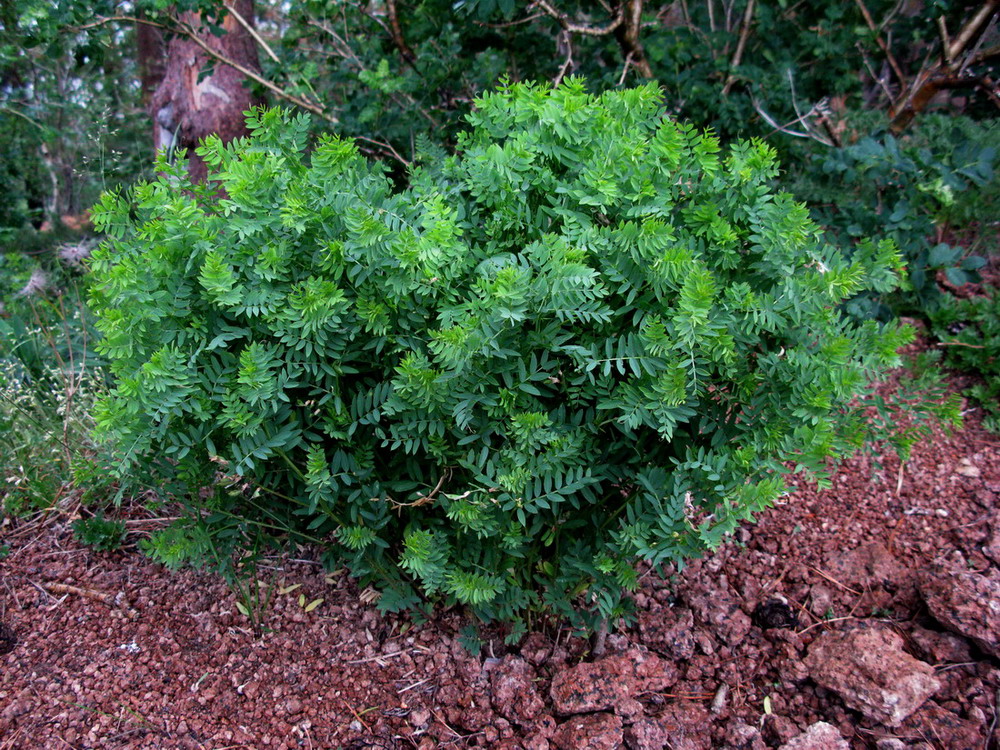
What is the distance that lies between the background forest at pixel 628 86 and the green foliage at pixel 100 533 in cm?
8

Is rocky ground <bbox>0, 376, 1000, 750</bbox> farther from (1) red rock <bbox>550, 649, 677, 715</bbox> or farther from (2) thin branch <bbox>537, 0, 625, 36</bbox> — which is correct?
(2) thin branch <bbox>537, 0, 625, 36</bbox>

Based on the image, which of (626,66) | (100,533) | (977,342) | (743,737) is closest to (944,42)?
(977,342)

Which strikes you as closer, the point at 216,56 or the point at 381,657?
the point at 381,657

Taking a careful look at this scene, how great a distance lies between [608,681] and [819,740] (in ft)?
1.84

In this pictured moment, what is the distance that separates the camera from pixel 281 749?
2074mm

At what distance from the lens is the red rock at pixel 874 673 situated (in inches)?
78.7

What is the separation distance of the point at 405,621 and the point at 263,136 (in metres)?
1.56

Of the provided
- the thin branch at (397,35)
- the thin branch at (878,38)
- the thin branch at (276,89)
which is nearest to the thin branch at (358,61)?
the thin branch at (397,35)

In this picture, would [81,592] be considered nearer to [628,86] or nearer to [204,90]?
[204,90]

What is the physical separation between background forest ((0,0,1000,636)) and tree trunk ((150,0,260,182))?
0.01 metres

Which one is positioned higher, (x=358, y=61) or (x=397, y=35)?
(x=397, y=35)

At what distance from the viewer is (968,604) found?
220cm

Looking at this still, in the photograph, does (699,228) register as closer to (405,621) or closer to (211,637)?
(405,621)

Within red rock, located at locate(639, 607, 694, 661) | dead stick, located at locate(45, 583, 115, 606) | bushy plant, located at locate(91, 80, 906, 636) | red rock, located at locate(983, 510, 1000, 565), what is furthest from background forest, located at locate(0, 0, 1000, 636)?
red rock, located at locate(639, 607, 694, 661)
